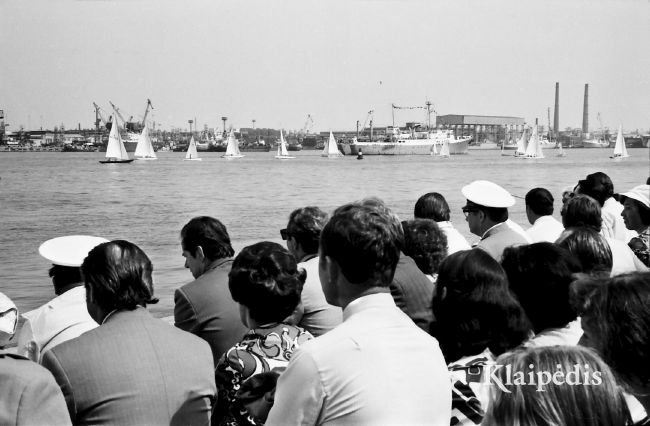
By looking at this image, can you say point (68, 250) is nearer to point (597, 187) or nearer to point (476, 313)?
point (476, 313)

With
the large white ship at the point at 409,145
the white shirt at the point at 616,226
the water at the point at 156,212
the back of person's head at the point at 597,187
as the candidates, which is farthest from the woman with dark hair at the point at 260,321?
the large white ship at the point at 409,145

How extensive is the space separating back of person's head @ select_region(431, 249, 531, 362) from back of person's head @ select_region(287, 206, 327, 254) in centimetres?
165

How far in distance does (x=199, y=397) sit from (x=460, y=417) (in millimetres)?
984

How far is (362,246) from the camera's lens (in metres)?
2.29

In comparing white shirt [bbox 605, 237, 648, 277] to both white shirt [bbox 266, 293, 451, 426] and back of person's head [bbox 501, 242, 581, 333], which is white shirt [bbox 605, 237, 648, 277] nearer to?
back of person's head [bbox 501, 242, 581, 333]

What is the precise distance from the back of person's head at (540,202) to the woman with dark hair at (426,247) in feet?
7.15

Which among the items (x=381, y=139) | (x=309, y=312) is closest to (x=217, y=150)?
(x=381, y=139)

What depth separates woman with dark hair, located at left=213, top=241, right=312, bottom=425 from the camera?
289 cm

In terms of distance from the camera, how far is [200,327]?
3.76 m

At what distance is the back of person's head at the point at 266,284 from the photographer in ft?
9.98

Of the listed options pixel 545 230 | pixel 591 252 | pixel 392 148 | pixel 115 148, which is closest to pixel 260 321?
pixel 591 252

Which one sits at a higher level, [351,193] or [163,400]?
[163,400]

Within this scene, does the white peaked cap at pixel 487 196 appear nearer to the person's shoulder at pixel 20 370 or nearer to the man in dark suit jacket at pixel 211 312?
the man in dark suit jacket at pixel 211 312

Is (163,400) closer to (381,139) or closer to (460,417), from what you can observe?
(460,417)
